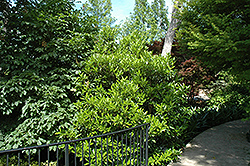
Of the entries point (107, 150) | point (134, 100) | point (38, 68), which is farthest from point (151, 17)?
point (107, 150)

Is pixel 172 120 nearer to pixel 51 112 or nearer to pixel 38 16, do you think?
pixel 51 112

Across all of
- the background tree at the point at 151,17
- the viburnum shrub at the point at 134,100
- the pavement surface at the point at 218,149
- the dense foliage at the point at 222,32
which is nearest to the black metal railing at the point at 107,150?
the viburnum shrub at the point at 134,100

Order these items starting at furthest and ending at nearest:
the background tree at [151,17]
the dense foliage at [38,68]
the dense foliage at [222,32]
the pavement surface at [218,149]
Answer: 1. the background tree at [151,17]
2. the dense foliage at [38,68]
3. the pavement surface at [218,149]
4. the dense foliage at [222,32]

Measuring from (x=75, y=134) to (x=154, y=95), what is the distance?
1.86 m

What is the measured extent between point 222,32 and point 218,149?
2.67 metres

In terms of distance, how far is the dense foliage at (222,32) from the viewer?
3363 mm

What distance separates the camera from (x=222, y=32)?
347 cm

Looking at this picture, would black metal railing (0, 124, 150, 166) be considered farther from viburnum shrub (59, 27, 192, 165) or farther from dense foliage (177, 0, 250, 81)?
Answer: dense foliage (177, 0, 250, 81)

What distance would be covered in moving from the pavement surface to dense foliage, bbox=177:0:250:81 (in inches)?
67.8

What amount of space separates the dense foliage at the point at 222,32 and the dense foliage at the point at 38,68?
267cm

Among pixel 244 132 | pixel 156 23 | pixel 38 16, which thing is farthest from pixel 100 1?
pixel 244 132

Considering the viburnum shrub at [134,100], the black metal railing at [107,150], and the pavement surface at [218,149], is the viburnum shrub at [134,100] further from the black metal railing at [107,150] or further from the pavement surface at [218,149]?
the pavement surface at [218,149]

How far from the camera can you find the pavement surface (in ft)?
12.2

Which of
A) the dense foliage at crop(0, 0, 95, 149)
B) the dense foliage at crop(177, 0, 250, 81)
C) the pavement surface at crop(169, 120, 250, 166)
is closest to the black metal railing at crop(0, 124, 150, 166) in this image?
the dense foliage at crop(0, 0, 95, 149)
